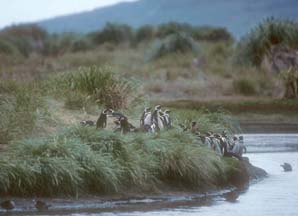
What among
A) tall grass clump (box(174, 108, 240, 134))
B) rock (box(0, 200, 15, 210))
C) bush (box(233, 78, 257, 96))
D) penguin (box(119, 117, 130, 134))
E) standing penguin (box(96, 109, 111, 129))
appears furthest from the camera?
bush (box(233, 78, 257, 96))

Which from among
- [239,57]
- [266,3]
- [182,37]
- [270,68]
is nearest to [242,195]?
[270,68]

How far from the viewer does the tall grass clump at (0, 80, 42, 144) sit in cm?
1958

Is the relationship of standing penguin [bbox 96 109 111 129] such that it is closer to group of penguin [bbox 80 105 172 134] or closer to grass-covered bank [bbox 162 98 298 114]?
group of penguin [bbox 80 105 172 134]

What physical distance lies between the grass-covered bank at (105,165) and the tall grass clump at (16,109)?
1.30 meters

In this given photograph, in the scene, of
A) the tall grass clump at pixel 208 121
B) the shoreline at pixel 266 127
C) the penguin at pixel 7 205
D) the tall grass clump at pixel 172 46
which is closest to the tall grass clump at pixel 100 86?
the tall grass clump at pixel 208 121

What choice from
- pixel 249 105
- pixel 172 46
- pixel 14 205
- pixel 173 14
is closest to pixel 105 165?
pixel 14 205

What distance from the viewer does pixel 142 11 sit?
187 m

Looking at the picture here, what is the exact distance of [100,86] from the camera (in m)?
25.1

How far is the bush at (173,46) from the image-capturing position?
5406 cm

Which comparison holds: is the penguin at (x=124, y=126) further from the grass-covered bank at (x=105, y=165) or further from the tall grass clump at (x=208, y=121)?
the tall grass clump at (x=208, y=121)

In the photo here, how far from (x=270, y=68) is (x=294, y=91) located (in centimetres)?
447

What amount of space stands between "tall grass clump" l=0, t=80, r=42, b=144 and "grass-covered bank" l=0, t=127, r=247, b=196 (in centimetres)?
130

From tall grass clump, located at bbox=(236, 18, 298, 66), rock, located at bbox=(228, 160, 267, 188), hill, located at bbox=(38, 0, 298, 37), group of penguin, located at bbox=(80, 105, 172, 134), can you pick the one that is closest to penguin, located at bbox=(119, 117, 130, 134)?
group of penguin, located at bbox=(80, 105, 172, 134)

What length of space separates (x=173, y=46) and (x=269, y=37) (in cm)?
1299
